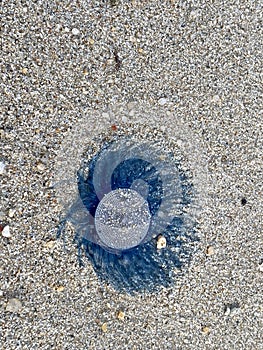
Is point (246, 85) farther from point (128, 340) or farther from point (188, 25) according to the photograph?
Answer: point (128, 340)

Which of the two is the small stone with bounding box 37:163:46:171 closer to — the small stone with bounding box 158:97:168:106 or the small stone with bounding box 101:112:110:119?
the small stone with bounding box 101:112:110:119

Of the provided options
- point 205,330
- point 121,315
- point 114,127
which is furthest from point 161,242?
point 114,127

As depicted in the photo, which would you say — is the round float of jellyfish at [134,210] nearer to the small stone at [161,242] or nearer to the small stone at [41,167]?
the small stone at [161,242]

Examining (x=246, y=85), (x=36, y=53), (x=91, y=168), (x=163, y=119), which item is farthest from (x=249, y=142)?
(x=36, y=53)

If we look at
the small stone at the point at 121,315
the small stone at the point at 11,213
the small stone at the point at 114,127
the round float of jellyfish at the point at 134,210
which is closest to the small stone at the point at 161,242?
the round float of jellyfish at the point at 134,210

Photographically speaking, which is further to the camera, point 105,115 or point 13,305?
point 105,115

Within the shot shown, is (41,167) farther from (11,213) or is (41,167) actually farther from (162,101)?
(162,101)

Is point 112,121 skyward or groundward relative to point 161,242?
skyward
